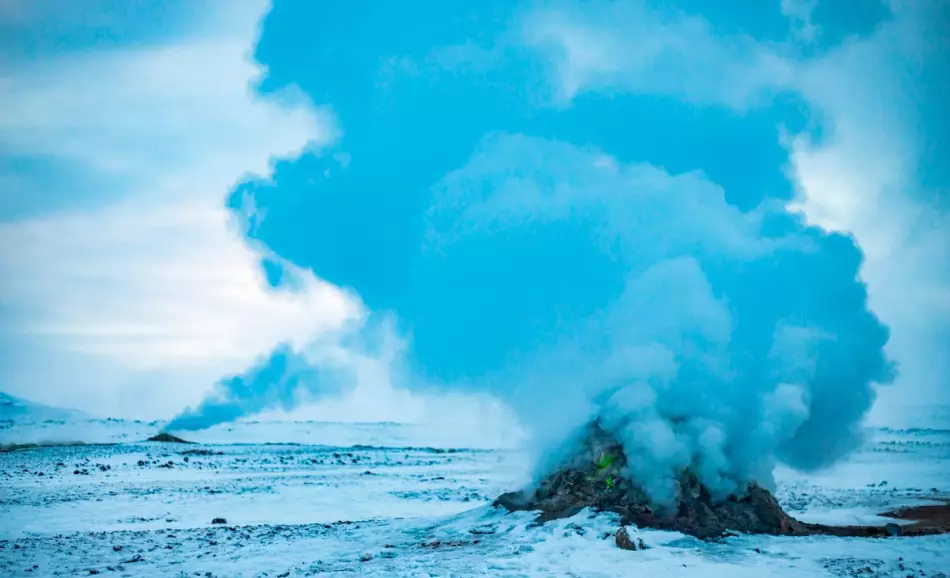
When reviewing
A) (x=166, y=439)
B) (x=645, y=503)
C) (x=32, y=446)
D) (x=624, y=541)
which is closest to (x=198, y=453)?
(x=166, y=439)

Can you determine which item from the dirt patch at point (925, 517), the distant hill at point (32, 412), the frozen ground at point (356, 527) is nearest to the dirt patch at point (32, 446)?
the frozen ground at point (356, 527)

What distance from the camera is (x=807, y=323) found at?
2134 cm

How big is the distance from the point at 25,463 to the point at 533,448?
28.9 meters

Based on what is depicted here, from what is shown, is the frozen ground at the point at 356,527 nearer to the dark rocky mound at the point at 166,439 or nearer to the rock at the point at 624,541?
the rock at the point at 624,541

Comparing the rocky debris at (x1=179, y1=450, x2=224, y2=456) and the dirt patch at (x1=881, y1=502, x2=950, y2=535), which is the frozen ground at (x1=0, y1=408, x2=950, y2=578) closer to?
the dirt patch at (x1=881, y1=502, x2=950, y2=535)

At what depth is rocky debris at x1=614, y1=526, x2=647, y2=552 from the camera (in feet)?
52.8

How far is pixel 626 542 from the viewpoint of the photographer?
16172mm

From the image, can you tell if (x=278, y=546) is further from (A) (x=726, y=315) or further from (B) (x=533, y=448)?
(A) (x=726, y=315)

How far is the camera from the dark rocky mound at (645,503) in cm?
1798

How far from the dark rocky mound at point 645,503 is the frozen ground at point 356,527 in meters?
0.66

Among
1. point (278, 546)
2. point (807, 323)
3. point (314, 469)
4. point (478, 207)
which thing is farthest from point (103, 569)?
point (314, 469)

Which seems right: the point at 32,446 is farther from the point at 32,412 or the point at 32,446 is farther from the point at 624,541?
the point at 624,541

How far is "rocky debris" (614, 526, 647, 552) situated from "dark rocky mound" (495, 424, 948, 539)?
1.25 meters

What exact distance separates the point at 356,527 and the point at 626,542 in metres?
8.09
